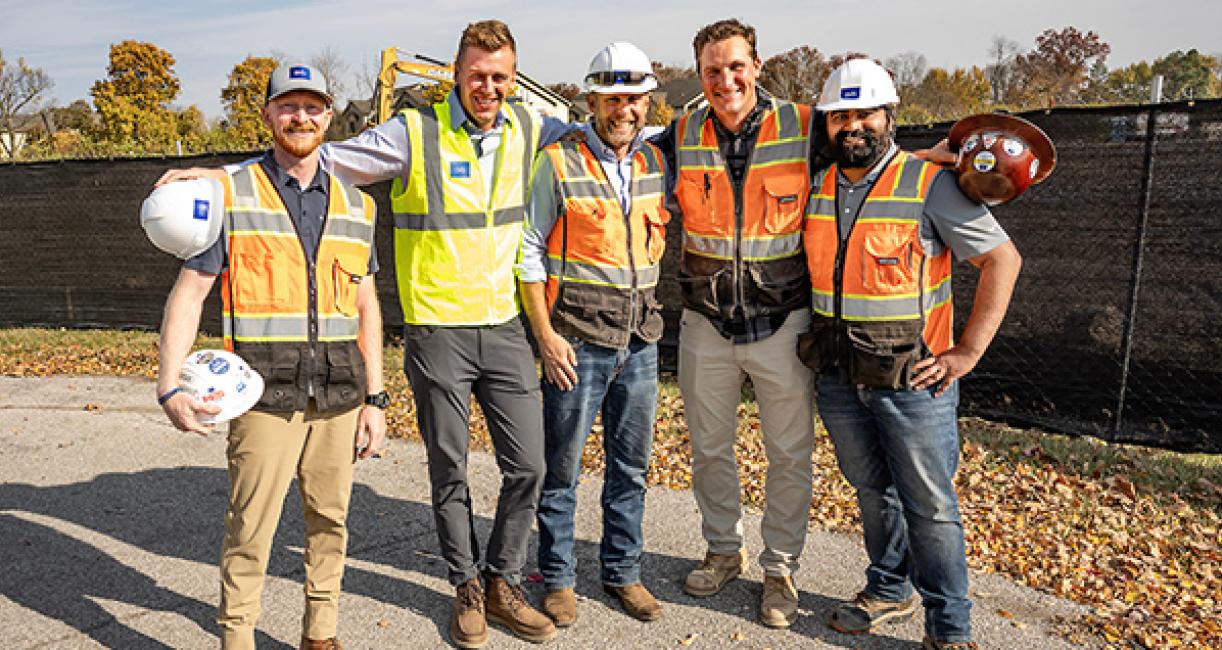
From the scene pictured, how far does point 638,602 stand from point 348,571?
60.0 inches

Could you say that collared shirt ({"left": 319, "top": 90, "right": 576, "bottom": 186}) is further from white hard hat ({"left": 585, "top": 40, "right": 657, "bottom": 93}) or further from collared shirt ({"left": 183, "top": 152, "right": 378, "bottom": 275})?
white hard hat ({"left": 585, "top": 40, "right": 657, "bottom": 93})

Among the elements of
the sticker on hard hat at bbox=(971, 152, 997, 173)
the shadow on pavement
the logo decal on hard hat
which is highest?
the sticker on hard hat at bbox=(971, 152, 997, 173)

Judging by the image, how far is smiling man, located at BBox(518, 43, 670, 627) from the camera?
3641mm

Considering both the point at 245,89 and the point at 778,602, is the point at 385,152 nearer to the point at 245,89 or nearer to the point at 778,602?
the point at 778,602

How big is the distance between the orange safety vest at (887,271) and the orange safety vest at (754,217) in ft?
0.49

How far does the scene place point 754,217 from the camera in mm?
3697

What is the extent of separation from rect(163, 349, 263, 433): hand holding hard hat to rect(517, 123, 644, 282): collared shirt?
1.18m

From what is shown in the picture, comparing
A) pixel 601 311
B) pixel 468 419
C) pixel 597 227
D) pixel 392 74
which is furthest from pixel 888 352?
pixel 392 74

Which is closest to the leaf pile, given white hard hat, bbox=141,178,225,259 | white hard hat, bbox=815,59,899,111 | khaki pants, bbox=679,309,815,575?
khaki pants, bbox=679,309,815,575

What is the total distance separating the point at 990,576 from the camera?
433 cm

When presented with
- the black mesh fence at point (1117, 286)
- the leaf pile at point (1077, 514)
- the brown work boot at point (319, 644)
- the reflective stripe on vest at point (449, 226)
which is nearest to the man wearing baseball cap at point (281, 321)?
the reflective stripe on vest at point (449, 226)

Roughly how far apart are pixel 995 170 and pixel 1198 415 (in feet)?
14.1

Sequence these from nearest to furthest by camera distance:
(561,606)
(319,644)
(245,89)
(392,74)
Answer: (319,644)
(561,606)
(392,74)
(245,89)

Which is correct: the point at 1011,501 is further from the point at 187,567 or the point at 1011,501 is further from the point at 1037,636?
the point at 187,567
